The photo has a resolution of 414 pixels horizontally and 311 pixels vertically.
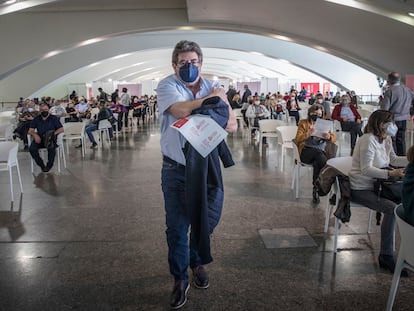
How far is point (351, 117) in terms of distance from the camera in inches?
353

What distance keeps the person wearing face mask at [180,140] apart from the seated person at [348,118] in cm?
694

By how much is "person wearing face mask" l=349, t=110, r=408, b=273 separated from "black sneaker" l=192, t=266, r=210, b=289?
1401mm

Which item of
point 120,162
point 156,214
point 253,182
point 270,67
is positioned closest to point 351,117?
point 253,182

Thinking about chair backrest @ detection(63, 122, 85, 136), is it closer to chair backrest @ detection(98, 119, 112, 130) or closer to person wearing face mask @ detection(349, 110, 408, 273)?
chair backrest @ detection(98, 119, 112, 130)

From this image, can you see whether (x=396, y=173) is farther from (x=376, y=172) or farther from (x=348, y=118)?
(x=348, y=118)

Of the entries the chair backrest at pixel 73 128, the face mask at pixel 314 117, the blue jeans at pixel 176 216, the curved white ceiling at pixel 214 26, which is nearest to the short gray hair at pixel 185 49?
the blue jeans at pixel 176 216

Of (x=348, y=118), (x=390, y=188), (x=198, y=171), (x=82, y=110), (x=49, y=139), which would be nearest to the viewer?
(x=198, y=171)

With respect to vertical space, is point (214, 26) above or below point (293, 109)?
above

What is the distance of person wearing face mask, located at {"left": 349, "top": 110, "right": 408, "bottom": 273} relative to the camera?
3164mm

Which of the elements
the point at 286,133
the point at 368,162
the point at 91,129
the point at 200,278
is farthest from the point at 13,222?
the point at 91,129

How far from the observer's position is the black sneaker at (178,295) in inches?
102

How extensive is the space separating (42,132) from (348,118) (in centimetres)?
627

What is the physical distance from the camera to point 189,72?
7.88 ft

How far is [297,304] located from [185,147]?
4.13 feet
